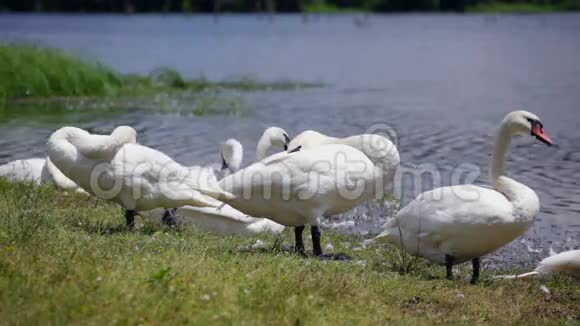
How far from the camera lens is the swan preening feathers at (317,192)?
27.0 ft

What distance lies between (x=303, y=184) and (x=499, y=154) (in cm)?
193

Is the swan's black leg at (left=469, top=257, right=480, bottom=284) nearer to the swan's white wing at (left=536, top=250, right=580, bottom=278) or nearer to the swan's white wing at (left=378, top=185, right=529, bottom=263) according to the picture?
the swan's white wing at (left=378, top=185, right=529, bottom=263)

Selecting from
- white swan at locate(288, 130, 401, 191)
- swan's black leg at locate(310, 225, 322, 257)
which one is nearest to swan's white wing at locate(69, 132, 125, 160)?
swan's black leg at locate(310, 225, 322, 257)

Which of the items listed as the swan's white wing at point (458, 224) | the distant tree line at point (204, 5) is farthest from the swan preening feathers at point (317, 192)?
the distant tree line at point (204, 5)

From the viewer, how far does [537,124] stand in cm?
913

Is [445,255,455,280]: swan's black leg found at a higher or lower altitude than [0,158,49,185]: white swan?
higher

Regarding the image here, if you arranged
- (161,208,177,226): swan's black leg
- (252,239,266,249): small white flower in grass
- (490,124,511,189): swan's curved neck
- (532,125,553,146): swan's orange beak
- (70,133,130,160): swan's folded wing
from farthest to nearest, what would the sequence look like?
(161,208,177,226): swan's black leg → (70,133,130,160): swan's folded wing → (252,239,266,249): small white flower in grass → (532,125,553,146): swan's orange beak → (490,124,511,189): swan's curved neck

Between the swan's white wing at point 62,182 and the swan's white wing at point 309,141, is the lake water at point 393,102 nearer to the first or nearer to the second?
the swan's white wing at point 309,141

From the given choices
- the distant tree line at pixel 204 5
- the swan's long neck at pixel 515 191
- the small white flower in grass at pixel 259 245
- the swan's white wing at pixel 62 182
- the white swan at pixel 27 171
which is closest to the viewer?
the swan's long neck at pixel 515 191

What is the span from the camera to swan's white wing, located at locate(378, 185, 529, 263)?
8094mm

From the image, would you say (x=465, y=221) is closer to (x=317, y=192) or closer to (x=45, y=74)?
(x=317, y=192)

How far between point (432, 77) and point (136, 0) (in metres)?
74.0

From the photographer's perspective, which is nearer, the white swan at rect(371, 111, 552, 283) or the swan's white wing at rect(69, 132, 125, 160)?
the white swan at rect(371, 111, 552, 283)

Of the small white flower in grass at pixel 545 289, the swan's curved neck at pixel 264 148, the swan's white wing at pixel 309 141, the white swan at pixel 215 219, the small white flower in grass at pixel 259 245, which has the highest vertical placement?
the swan's white wing at pixel 309 141
